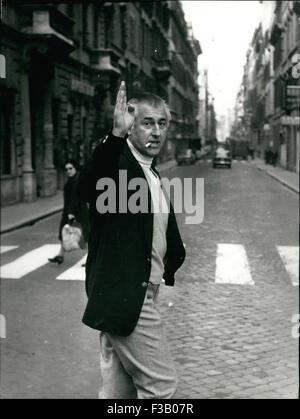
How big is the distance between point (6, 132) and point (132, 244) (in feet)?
55.9

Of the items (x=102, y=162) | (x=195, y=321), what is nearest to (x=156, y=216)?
(x=102, y=162)

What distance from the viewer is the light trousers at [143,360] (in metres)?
2.90

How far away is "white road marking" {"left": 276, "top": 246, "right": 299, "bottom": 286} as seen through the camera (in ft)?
30.0

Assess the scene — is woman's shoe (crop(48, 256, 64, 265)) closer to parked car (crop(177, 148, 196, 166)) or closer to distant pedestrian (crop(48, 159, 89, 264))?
distant pedestrian (crop(48, 159, 89, 264))

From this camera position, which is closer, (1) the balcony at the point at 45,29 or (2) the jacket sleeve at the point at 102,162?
(2) the jacket sleeve at the point at 102,162

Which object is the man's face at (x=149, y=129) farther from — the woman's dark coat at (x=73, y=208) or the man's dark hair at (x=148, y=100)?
the woman's dark coat at (x=73, y=208)

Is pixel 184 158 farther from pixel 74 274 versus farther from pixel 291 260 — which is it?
pixel 74 274

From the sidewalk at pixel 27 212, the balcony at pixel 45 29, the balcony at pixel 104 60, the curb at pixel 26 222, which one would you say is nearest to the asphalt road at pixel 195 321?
the curb at pixel 26 222

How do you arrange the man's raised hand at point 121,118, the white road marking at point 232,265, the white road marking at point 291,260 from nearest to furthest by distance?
the man's raised hand at point 121,118, the white road marking at point 232,265, the white road marking at point 291,260

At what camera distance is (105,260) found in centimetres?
274

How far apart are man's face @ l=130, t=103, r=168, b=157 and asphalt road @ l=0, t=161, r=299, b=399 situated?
45cm

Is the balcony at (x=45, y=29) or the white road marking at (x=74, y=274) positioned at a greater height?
the balcony at (x=45, y=29)

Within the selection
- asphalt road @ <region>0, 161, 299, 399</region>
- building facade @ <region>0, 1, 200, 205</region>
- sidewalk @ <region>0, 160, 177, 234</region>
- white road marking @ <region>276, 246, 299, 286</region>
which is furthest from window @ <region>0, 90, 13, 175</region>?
white road marking @ <region>276, 246, 299, 286</region>
